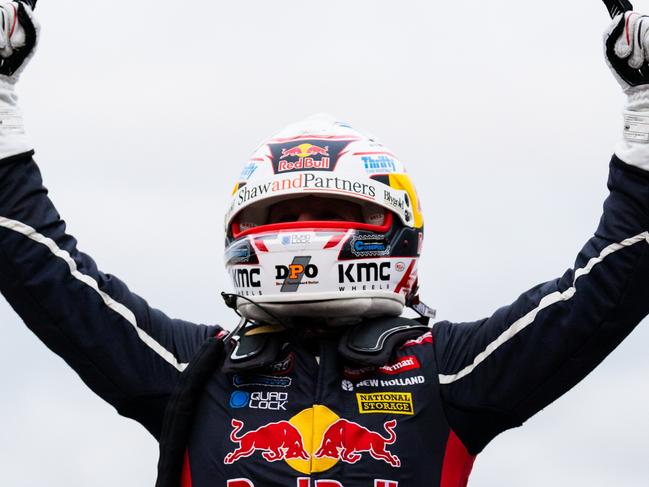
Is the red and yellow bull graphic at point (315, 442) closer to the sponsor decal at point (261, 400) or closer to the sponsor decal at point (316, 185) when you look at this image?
the sponsor decal at point (261, 400)

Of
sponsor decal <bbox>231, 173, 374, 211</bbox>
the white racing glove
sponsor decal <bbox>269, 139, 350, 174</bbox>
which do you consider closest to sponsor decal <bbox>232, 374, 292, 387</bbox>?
sponsor decal <bbox>231, 173, 374, 211</bbox>

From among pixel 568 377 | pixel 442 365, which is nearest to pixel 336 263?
pixel 442 365

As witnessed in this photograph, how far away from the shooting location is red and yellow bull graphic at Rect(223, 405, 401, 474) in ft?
25.7

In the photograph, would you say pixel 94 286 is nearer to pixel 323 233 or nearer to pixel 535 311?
pixel 323 233

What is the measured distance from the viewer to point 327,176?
338 inches

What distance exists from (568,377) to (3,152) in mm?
3034

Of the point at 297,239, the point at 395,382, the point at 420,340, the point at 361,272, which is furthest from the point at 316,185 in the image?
the point at 395,382

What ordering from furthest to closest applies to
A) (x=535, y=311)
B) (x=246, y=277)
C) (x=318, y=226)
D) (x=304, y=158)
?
1. (x=304, y=158)
2. (x=246, y=277)
3. (x=318, y=226)
4. (x=535, y=311)

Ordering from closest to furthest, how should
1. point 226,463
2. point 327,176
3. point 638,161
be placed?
point 638,161 → point 226,463 → point 327,176

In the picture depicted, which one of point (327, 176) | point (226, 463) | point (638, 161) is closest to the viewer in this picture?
point (638, 161)

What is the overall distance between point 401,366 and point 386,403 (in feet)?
0.85

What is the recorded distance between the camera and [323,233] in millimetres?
8430

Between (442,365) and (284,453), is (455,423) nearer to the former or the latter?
(442,365)

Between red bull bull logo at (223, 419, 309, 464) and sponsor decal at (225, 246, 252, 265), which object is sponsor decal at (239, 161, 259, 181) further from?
red bull bull logo at (223, 419, 309, 464)
